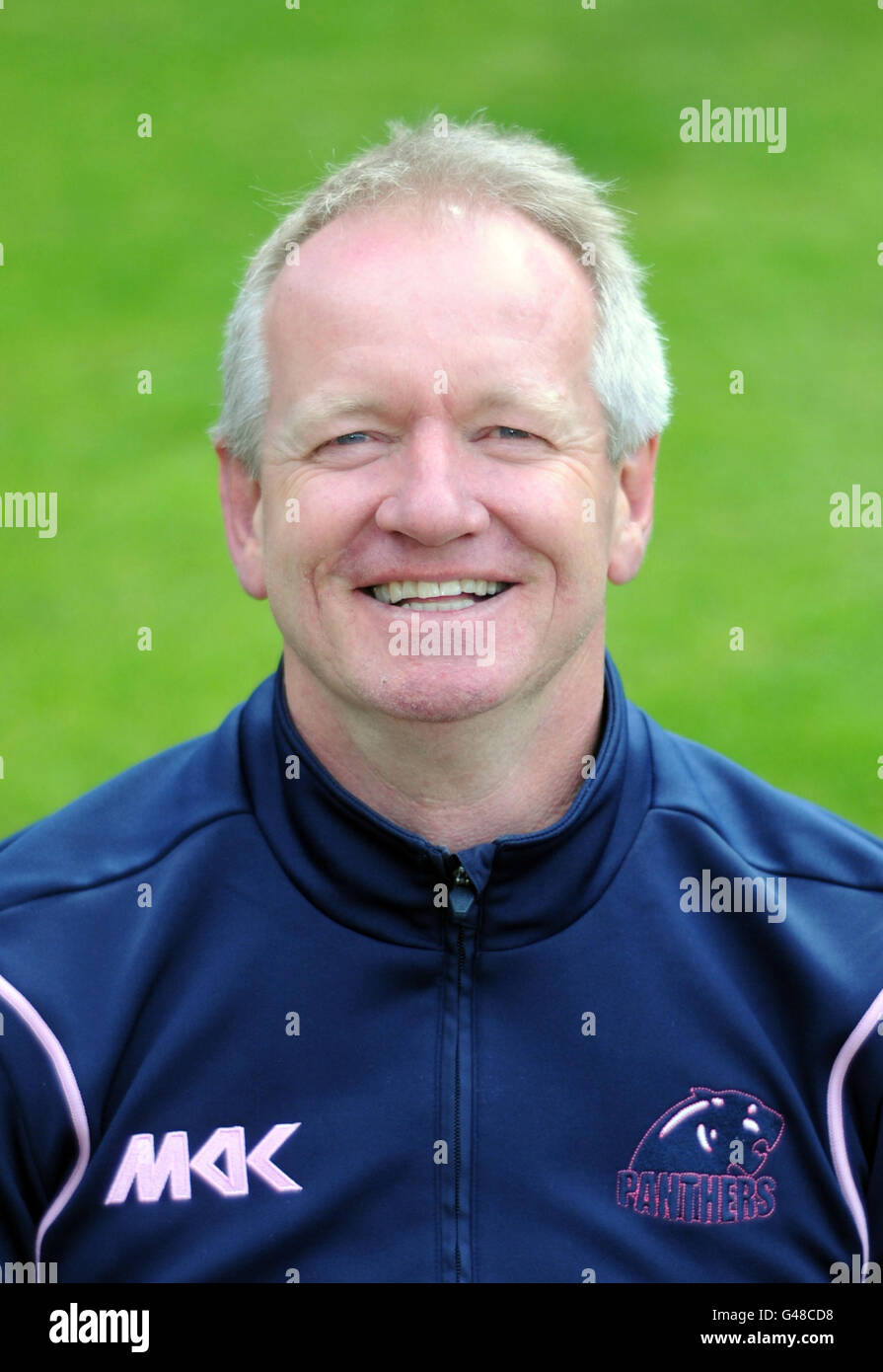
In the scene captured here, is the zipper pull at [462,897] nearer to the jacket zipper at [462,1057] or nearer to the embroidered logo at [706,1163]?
the jacket zipper at [462,1057]

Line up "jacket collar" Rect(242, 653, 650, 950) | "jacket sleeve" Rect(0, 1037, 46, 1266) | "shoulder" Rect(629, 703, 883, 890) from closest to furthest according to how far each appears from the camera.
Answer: "jacket sleeve" Rect(0, 1037, 46, 1266)
"jacket collar" Rect(242, 653, 650, 950)
"shoulder" Rect(629, 703, 883, 890)

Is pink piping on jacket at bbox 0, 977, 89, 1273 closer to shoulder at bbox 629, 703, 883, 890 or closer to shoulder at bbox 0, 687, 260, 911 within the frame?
shoulder at bbox 0, 687, 260, 911

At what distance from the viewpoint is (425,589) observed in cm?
259

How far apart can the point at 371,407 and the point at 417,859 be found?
60 cm

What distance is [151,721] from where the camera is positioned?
22.4 ft

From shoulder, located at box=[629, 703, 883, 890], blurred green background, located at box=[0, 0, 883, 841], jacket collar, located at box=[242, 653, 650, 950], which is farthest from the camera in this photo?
blurred green background, located at box=[0, 0, 883, 841]

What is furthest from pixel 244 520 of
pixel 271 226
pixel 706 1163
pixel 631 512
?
pixel 271 226

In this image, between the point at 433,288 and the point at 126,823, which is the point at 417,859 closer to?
the point at 126,823

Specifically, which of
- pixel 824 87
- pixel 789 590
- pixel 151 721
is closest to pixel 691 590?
pixel 789 590

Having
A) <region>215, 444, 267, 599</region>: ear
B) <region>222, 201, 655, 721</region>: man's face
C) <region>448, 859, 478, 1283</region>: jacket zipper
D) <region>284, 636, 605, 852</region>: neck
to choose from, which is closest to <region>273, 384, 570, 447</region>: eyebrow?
<region>222, 201, 655, 721</region>: man's face

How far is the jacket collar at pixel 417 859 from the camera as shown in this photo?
8.42 feet

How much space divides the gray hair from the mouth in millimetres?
280

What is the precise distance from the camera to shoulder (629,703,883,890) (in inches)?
107
